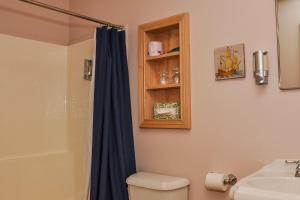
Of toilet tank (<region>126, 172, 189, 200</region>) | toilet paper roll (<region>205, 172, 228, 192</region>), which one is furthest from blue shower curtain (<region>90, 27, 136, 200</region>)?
toilet paper roll (<region>205, 172, 228, 192</region>)

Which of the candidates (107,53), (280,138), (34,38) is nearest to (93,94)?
(107,53)

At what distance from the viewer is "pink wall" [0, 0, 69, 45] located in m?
2.40

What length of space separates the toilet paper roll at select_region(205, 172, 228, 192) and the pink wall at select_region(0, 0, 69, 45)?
188 cm

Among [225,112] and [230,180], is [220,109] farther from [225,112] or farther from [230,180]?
[230,180]

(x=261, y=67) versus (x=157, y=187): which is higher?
(x=261, y=67)

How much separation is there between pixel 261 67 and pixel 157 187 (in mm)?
882

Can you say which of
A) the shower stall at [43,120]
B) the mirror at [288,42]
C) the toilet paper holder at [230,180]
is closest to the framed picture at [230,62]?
the mirror at [288,42]

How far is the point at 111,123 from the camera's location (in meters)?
2.00

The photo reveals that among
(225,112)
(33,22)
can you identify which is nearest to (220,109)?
(225,112)

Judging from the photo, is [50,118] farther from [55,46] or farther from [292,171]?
[292,171]

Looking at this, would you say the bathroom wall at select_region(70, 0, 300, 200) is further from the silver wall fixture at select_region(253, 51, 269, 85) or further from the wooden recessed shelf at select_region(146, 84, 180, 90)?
the wooden recessed shelf at select_region(146, 84, 180, 90)

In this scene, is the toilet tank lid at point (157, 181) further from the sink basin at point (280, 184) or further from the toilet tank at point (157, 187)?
the sink basin at point (280, 184)

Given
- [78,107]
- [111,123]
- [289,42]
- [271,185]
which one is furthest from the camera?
[78,107]

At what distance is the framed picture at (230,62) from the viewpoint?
1.66 metres
